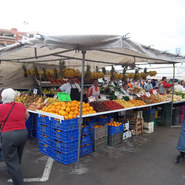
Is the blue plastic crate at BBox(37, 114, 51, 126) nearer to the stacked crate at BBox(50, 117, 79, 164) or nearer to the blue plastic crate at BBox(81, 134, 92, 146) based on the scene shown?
the stacked crate at BBox(50, 117, 79, 164)

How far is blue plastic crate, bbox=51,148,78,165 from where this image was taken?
12.2 feet

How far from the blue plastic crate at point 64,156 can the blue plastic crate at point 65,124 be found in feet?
1.90

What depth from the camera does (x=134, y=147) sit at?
480 centimetres

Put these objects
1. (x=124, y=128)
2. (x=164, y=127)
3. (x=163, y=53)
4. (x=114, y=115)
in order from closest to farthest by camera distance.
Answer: (x=163, y=53)
(x=124, y=128)
(x=114, y=115)
(x=164, y=127)

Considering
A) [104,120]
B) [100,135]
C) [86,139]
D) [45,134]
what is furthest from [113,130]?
[45,134]

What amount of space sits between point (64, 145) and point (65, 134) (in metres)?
0.26

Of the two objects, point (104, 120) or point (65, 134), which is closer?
point (65, 134)

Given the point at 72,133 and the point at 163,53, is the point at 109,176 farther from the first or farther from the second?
the point at 163,53

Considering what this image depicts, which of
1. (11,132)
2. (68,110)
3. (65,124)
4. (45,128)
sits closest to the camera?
(11,132)

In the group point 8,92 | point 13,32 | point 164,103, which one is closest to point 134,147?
point 164,103

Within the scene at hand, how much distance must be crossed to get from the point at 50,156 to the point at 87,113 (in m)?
1.43

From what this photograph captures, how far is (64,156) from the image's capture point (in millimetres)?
3730

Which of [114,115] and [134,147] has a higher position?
[114,115]

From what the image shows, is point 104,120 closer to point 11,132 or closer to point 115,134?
point 115,134
